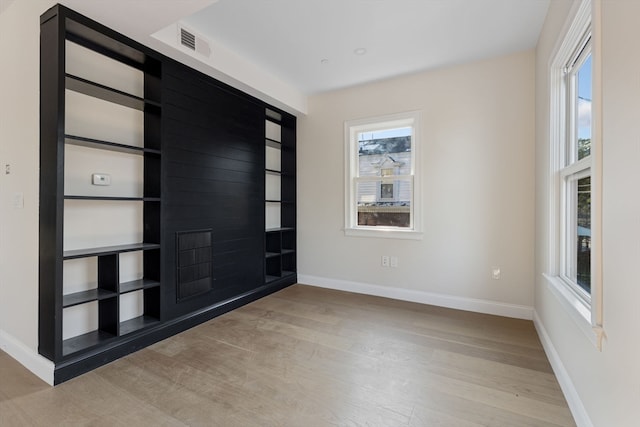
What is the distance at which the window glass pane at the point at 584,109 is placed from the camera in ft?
5.62

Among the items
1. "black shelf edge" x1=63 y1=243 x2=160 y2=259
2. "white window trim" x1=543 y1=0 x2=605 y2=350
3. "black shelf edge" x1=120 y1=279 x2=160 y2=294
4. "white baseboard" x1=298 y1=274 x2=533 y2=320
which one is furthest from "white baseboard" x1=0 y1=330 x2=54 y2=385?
"white window trim" x1=543 y1=0 x2=605 y2=350

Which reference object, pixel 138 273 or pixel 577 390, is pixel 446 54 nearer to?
pixel 577 390

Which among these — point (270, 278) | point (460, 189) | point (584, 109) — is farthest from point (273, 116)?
point (584, 109)

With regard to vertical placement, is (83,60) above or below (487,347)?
above

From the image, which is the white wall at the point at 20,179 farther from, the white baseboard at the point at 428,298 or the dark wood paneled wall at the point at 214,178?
the white baseboard at the point at 428,298

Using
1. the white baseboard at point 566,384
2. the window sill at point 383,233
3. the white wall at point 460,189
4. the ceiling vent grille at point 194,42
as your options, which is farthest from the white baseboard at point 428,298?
the ceiling vent grille at point 194,42

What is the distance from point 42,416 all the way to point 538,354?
3225mm

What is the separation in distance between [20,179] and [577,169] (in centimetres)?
371

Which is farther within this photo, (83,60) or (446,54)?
(446,54)

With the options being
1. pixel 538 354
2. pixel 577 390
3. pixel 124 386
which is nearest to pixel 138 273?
pixel 124 386

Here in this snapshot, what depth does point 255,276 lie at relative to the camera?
3.58 meters

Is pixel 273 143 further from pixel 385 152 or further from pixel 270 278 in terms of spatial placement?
pixel 270 278

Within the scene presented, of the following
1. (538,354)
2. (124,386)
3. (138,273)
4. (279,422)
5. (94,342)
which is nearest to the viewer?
→ (279,422)

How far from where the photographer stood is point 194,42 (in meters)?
2.52
